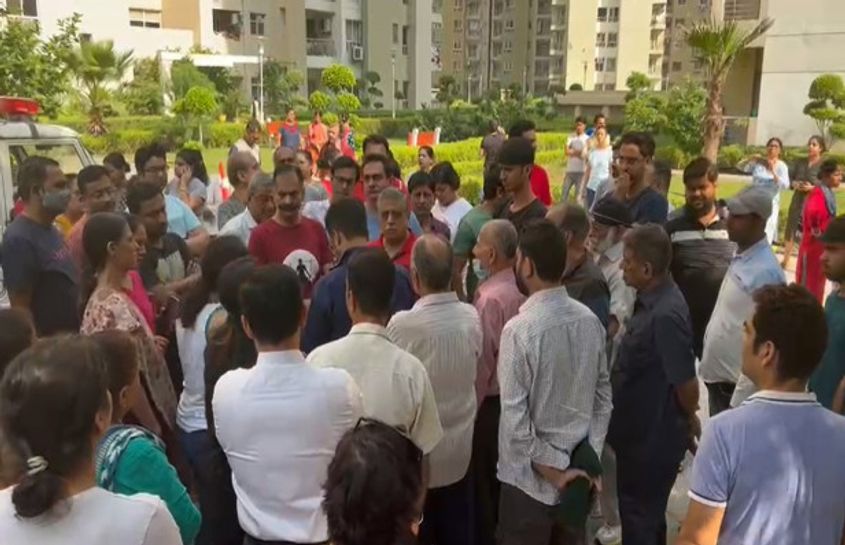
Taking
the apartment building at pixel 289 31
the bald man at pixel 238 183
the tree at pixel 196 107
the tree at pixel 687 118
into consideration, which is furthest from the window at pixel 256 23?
the bald man at pixel 238 183

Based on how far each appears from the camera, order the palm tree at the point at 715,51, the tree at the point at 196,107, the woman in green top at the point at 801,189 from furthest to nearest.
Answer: the tree at the point at 196,107 < the palm tree at the point at 715,51 < the woman in green top at the point at 801,189

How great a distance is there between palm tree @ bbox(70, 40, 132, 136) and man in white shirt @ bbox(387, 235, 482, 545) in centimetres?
2645

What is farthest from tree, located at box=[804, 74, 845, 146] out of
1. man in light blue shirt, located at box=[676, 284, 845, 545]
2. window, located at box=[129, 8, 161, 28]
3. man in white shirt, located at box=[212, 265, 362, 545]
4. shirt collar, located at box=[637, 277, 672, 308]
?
window, located at box=[129, 8, 161, 28]

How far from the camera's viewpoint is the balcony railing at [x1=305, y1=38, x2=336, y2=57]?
46094 millimetres

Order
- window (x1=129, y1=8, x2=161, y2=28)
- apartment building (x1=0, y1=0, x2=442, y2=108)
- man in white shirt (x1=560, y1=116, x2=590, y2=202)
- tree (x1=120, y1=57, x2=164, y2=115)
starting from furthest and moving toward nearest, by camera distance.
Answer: window (x1=129, y1=8, x2=161, y2=28) < apartment building (x1=0, y1=0, x2=442, y2=108) < tree (x1=120, y1=57, x2=164, y2=115) < man in white shirt (x1=560, y1=116, x2=590, y2=202)

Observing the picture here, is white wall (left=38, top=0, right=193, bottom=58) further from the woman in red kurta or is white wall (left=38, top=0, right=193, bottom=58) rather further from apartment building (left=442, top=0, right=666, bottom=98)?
apartment building (left=442, top=0, right=666, bottom=98)

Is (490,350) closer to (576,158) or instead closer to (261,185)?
(261,185)

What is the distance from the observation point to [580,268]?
4008mm

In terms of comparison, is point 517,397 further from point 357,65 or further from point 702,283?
point 357,65

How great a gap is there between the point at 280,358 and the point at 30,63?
12.2 m

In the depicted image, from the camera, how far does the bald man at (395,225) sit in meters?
4.41

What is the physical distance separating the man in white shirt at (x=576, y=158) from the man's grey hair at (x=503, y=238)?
10.6 meters

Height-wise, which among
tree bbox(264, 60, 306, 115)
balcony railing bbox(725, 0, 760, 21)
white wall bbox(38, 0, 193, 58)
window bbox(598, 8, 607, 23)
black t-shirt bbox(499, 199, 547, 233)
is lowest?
black t-shirt bbox(499, 199, 547, 233)

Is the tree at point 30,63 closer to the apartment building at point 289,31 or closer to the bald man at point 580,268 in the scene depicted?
the bald man at point 580,268
